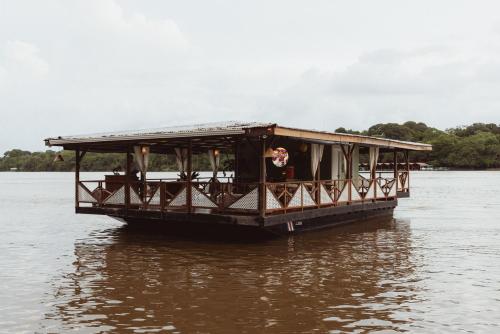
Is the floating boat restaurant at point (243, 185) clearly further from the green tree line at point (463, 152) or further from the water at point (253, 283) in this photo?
the green tree line at point (463, 152)

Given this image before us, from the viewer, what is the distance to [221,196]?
1532 cm

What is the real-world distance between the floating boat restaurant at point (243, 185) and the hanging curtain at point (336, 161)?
1.6 inches

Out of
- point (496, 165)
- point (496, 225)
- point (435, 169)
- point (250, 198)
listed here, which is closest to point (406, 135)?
point (435, 169)

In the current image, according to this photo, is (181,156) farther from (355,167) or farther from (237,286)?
(237,286)

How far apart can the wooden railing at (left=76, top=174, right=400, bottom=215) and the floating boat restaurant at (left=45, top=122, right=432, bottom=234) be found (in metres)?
0.03

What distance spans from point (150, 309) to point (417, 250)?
29.6 feet

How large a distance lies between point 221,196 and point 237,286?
5.35 meters

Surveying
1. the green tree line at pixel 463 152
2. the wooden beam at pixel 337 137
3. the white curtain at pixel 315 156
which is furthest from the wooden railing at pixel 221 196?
the green tree line at pixel 463 152

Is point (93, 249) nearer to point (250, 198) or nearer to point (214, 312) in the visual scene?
point (250, 198)

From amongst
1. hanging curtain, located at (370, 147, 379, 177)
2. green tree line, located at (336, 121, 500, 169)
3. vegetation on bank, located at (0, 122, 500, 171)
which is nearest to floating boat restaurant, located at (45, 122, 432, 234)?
hanging curtain, located at (370, 147, 379, 177)

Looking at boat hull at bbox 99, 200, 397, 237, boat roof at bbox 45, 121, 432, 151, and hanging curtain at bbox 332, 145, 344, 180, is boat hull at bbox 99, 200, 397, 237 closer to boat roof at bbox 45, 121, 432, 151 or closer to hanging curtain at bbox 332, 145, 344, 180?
hanging curtain at bbox 332, 145, 344, 180

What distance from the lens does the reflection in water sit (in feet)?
26.1

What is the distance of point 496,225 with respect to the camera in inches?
833

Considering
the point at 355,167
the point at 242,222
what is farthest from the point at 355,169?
the point at 242,222
